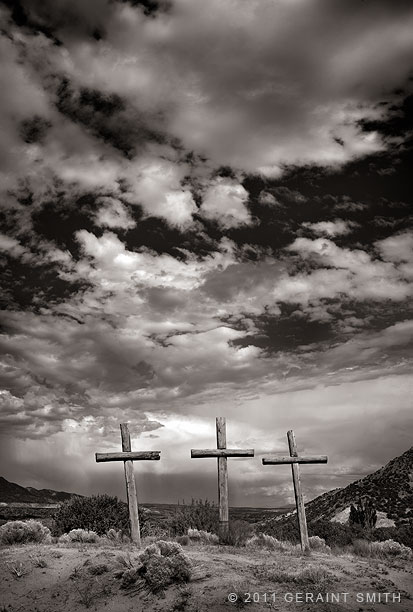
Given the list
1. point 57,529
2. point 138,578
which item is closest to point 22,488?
point 57,529

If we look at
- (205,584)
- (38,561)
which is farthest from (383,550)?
(38,561)

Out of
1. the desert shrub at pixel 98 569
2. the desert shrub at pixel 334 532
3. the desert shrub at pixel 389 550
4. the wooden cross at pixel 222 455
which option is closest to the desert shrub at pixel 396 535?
the desert shrub at pixel 334 532

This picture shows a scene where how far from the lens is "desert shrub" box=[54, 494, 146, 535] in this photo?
59.9 ft

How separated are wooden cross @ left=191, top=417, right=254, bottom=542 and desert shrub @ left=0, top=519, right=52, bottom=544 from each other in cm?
556

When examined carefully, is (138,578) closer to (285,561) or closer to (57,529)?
(285,561)

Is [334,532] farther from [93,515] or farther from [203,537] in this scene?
[93,515]

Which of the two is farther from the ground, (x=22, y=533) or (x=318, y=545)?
(x=22, y=533)

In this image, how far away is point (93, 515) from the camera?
61.3ft

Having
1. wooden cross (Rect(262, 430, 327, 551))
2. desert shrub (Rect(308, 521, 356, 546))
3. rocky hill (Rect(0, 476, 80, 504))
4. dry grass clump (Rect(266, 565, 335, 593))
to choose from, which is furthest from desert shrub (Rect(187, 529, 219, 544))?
rocky hill (Rect(0, 476, 80, 504))

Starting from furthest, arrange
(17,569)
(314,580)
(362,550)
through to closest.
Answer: (362,550), (17,569), (314,580)

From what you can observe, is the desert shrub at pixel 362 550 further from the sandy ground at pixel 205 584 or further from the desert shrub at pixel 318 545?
the sandy ground at pixel 205 584

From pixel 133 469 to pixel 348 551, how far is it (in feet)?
28.6

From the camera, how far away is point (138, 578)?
10.3 m

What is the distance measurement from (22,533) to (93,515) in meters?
3.75
